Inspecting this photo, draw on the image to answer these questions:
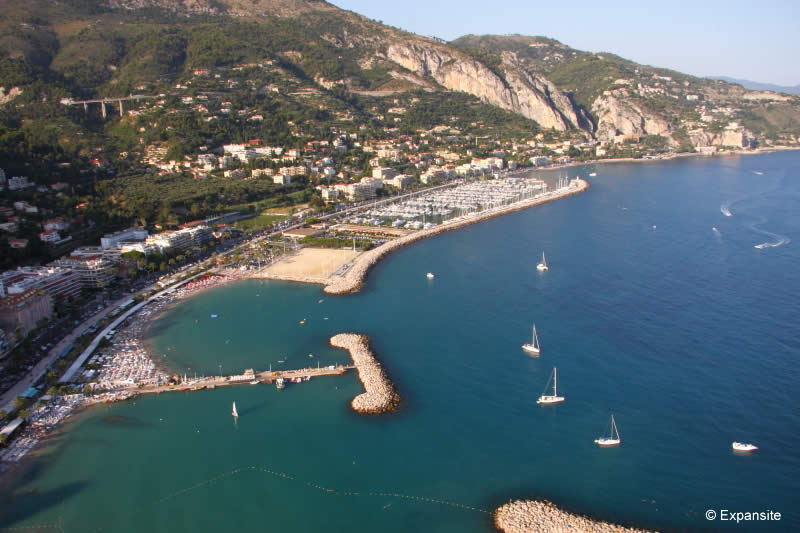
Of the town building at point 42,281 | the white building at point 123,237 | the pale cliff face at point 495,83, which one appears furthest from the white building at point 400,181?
the pale cliff face at point 495,83

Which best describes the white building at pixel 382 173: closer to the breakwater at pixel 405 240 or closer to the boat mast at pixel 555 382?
the breakwater at pixel 405 240

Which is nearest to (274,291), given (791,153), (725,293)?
(725,293)

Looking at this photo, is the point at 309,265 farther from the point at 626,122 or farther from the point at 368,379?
the point at 626,122

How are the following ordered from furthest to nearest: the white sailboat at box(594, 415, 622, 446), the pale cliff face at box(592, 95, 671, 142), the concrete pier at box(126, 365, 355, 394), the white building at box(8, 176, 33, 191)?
1. the pale cliff face at box(592, 95, 671, 142)
2. the white building at box(8, 176, 33, 191)
3. the concrete pier at box(126, 365, 355, 394)
4. the white sailboat at box(594, 415, 622, 446)

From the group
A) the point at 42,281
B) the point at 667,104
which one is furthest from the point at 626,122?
the point at 42,281

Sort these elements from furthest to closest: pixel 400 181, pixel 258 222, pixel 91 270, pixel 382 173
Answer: pixel 382 173 < pixel 400 181 < pixel 258 222 < pixel 91 270

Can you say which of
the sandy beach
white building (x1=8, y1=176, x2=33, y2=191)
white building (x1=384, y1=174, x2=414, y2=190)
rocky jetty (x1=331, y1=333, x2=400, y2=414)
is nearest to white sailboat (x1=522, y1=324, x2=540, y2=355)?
rocky jetty (x1=331, y1=333, x2=400, y2=414)

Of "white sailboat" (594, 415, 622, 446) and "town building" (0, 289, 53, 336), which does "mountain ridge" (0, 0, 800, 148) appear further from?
"white sailboat" (594, 415, 622, 446)
